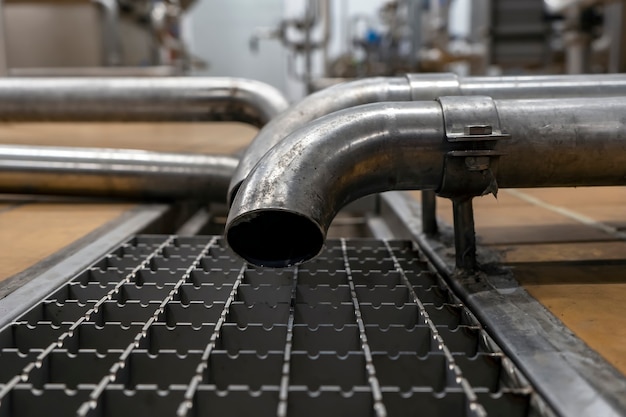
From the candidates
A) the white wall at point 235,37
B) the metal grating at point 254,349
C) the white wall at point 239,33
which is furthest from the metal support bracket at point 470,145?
the white wall at point 235,37

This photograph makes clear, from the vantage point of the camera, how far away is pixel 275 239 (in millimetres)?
802

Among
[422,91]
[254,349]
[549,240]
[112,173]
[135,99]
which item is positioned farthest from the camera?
[135,99]

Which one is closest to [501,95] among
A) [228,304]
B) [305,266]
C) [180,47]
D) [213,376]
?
[305,266]

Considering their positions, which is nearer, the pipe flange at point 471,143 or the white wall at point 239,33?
the pipe flange at point 471,143

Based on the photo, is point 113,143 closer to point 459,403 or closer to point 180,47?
point 459,403

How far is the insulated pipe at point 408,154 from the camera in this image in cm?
73

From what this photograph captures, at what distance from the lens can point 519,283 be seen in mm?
856

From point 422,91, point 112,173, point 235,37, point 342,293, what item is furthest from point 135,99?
point 235,37

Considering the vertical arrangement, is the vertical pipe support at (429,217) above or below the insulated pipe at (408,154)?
below

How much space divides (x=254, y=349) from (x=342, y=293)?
21 centimetres

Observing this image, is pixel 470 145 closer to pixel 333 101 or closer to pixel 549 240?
pixel 333 101

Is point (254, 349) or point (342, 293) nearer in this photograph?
point (254, 349)

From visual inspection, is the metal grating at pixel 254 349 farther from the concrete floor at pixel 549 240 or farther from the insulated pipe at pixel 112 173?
the insulated pipe at pixel 112 173

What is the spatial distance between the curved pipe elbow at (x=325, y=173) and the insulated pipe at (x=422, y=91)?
0.68 feet
